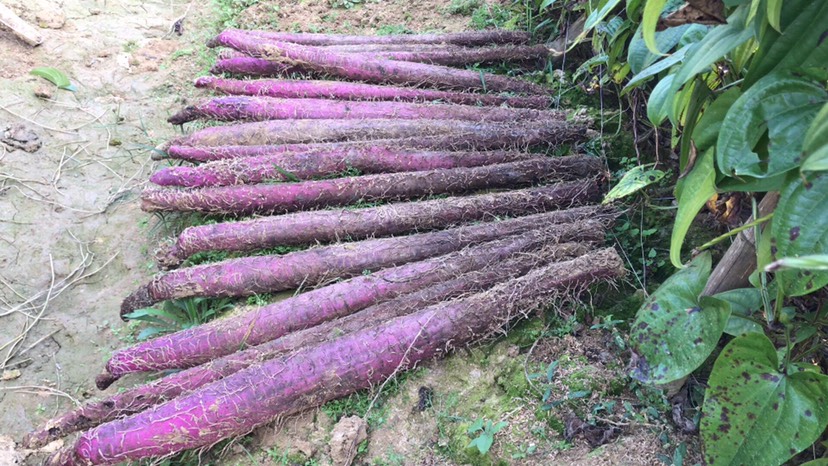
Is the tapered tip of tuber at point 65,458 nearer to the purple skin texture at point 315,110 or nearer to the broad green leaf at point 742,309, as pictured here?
the purple skin texture at point 315,110

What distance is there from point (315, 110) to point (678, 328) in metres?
2.79

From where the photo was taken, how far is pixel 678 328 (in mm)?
1797

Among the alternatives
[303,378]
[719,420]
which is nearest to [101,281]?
[303,378]

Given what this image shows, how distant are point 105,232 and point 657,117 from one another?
133 inches

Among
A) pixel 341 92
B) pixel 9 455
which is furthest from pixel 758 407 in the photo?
pixel 341 92

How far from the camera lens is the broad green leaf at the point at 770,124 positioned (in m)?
1.25

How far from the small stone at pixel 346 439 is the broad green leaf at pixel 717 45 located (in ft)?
5.51

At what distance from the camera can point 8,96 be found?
14.5 ft

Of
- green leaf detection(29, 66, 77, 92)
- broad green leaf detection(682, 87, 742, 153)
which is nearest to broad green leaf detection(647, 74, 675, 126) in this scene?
broad green leaf detection(682, 87, 742, 153)

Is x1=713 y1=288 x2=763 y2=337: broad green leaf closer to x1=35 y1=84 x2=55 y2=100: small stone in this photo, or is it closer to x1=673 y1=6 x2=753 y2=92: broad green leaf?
x1=673 y1=6 x2=753 y2=92: broad green leaf

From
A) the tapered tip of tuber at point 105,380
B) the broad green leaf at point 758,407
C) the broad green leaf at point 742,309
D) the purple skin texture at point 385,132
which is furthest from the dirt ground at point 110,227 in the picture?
the purple skin texture at point 385,132

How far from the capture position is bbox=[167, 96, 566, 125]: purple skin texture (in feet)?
12.0

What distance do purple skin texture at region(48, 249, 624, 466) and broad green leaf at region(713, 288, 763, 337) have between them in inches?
24.7

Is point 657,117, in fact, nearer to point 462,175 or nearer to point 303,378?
point 462,175
